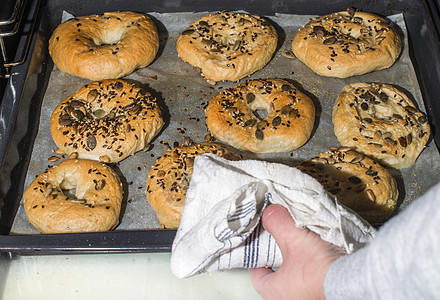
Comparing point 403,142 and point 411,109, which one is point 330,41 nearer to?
point 411,109

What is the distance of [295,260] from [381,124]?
5.69 feet

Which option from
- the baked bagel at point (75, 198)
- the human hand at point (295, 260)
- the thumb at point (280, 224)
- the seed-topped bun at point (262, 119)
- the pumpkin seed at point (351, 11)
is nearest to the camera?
the human hand at point (295, 260)

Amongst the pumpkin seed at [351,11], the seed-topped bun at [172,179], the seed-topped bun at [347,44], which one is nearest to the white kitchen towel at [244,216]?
the seed-topped bun at [172,179]

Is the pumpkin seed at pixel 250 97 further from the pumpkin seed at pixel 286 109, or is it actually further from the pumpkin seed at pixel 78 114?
the pumpkin seed at pixel 78 114

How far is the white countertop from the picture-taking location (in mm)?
2480

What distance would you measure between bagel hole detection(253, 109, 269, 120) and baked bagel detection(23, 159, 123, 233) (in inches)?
42.8

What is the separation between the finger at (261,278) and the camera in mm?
1854

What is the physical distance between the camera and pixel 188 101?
3.25 meters

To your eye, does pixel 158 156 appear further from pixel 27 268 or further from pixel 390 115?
pixel 390 115

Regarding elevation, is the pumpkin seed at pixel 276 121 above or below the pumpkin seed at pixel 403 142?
below

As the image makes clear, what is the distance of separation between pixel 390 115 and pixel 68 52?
7.37 feet

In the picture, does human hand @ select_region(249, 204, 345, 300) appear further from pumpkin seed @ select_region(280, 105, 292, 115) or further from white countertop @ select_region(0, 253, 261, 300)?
pumpkin seed @ select_region(280, 105, 292, 115)

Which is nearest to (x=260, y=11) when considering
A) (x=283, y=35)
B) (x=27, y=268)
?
(x=283, y=35)

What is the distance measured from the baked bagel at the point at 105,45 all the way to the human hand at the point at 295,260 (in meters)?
1.78
